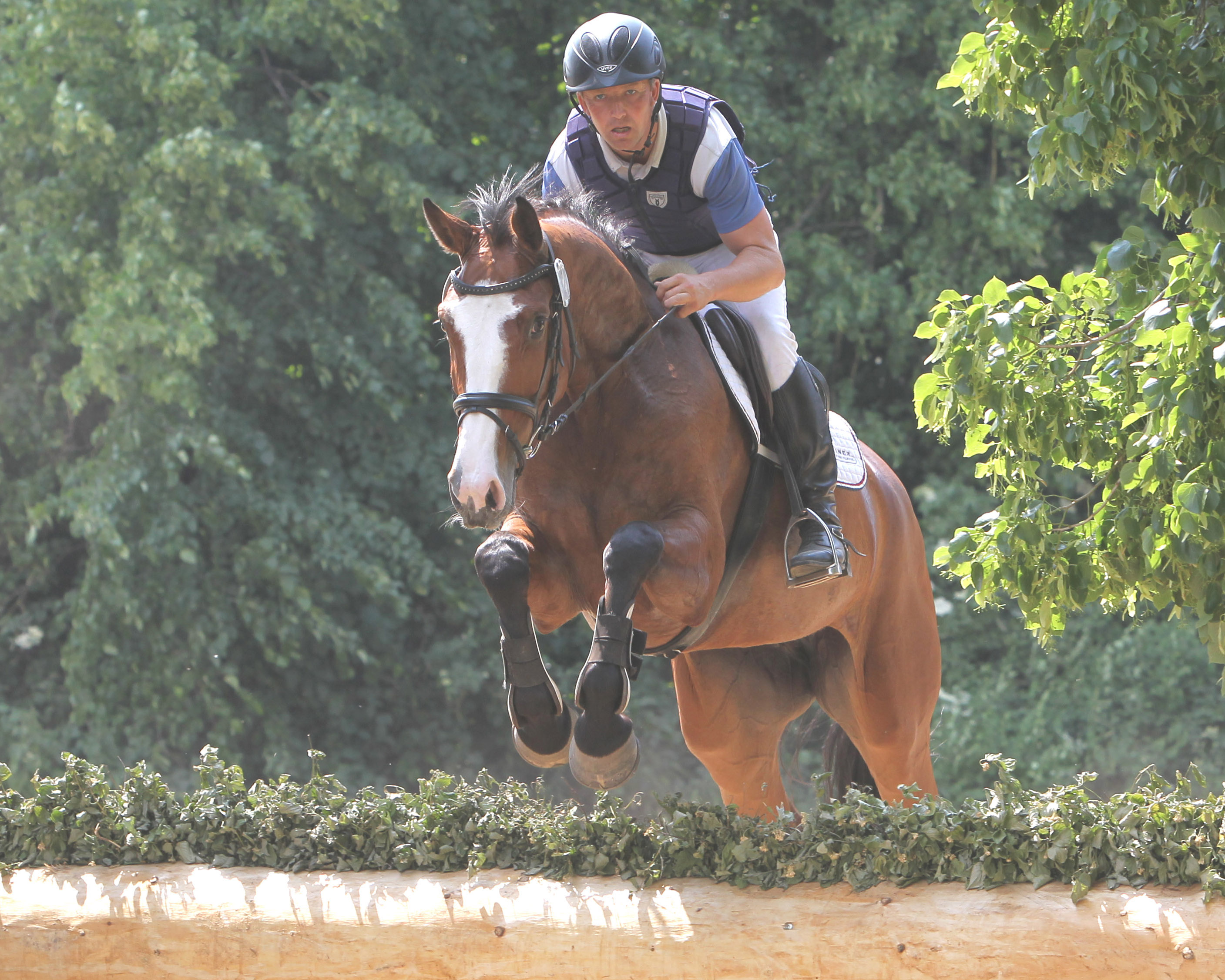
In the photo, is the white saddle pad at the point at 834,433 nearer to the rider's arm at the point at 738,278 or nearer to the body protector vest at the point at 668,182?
the rider's arm at the point at 738,278

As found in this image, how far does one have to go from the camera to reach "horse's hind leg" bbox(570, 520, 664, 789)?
3.05 metres

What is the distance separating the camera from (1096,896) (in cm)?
279

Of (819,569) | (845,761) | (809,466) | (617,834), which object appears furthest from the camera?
(845,761)

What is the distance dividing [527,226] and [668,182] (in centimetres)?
78

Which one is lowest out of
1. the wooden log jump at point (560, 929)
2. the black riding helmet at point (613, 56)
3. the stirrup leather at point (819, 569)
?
the wooden log jump at point (560, 929)

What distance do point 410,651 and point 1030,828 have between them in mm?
7396

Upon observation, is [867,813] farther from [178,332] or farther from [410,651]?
[410,651]

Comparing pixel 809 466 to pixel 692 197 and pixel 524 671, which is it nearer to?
pixel 692 197

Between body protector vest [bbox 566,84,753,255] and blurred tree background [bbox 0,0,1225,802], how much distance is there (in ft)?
15.1

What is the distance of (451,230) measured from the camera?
3.26m

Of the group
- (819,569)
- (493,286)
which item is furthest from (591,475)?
(819,569)

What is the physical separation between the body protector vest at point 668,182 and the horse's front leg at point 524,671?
1.24 m

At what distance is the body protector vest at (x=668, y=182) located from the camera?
3.74m

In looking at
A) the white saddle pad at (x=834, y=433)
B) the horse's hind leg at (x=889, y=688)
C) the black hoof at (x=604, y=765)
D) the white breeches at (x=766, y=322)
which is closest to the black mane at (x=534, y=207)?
the white breeches at (x=766, y=322)
